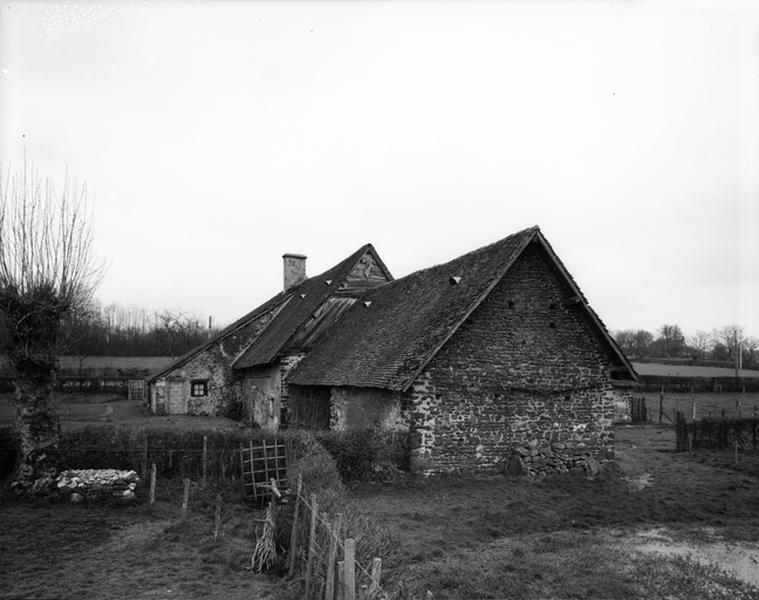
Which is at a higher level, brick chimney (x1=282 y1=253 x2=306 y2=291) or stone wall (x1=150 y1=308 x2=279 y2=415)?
brick chimney (x1=282 y1=253 x2=306 y2=291)

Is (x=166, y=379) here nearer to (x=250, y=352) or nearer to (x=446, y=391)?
(x=250, y=352)

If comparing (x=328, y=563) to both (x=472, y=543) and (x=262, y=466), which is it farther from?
(x=262, y=466)

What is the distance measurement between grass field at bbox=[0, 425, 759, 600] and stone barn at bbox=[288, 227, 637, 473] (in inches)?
42.7

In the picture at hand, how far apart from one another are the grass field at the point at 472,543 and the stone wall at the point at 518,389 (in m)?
0.92

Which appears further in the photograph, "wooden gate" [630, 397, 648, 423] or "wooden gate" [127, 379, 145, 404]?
"wooden gate" [127, 379, 145, 404]

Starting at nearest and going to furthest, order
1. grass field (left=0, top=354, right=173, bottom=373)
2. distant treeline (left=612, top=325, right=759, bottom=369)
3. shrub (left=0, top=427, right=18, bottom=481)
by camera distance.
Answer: shrub (left=0, top=427, right=18, bottom=481) → grass field (left=0, top=354, right=173, bottom=373) → distant treeline (left=612, top=325, right=759, bottom=369)

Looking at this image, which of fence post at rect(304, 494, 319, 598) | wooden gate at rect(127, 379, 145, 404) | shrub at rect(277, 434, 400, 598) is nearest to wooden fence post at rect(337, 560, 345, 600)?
shrub at rect(277, 434, 400, 598)

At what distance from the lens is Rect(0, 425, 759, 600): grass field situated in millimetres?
8188

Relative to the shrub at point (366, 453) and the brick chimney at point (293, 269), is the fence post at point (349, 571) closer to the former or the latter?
the shrub at point (366, 453)

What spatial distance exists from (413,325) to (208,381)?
16.7 meters

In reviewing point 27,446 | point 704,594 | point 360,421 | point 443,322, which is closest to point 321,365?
point 360,421

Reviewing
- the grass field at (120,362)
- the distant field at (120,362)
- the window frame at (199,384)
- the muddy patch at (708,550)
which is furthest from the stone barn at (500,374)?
the distant field at (120,362)

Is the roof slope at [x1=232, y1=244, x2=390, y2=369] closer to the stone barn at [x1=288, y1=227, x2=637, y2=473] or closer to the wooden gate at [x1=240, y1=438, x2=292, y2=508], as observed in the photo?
the stone barn at [x1=288, y1=227, x2=637, y2=473]

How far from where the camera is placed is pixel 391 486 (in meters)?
14.2
